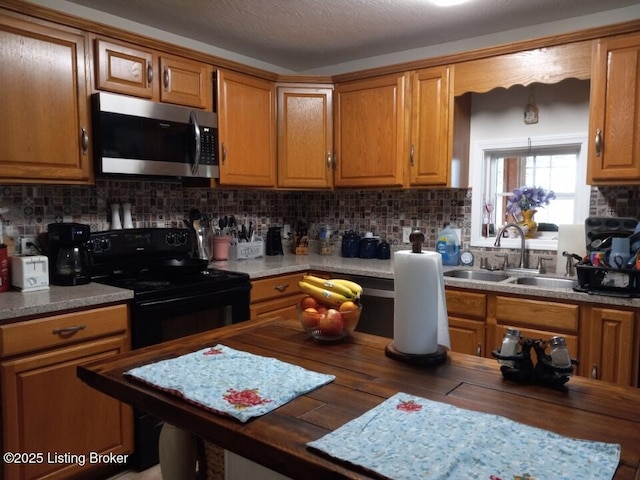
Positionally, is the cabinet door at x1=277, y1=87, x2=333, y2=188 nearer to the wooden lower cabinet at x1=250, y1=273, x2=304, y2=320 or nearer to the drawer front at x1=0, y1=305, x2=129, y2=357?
the wooden lower cabinet at x1=250, y1=273, x2=304, y2=320

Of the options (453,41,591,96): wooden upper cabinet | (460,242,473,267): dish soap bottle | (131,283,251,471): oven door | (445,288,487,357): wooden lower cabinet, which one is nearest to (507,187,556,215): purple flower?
(460,242,473,267): dish soap bottle

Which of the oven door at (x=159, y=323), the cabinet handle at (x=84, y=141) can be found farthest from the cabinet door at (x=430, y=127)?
the cabinet handle at (x=84, y=141)

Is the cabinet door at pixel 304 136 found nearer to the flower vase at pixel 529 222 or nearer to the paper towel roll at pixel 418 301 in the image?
the flower vase at pixel 529 222

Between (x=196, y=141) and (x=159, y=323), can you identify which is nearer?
(x=159, y=323)

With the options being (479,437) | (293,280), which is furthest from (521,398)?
(293,280)

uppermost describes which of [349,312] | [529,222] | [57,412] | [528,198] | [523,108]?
[523,108]

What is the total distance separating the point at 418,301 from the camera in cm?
122

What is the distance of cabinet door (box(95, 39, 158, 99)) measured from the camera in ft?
8.06

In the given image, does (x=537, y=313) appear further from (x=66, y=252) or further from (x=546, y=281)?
(x=66, y=252)

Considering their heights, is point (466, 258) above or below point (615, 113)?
below

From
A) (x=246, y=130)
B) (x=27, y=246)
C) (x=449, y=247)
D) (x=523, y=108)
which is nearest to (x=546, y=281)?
(x=449, y=247)

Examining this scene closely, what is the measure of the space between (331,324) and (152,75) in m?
1.96

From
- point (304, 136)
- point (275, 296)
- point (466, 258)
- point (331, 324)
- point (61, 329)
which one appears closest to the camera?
point (331, 324)

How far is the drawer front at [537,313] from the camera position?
2352mm
